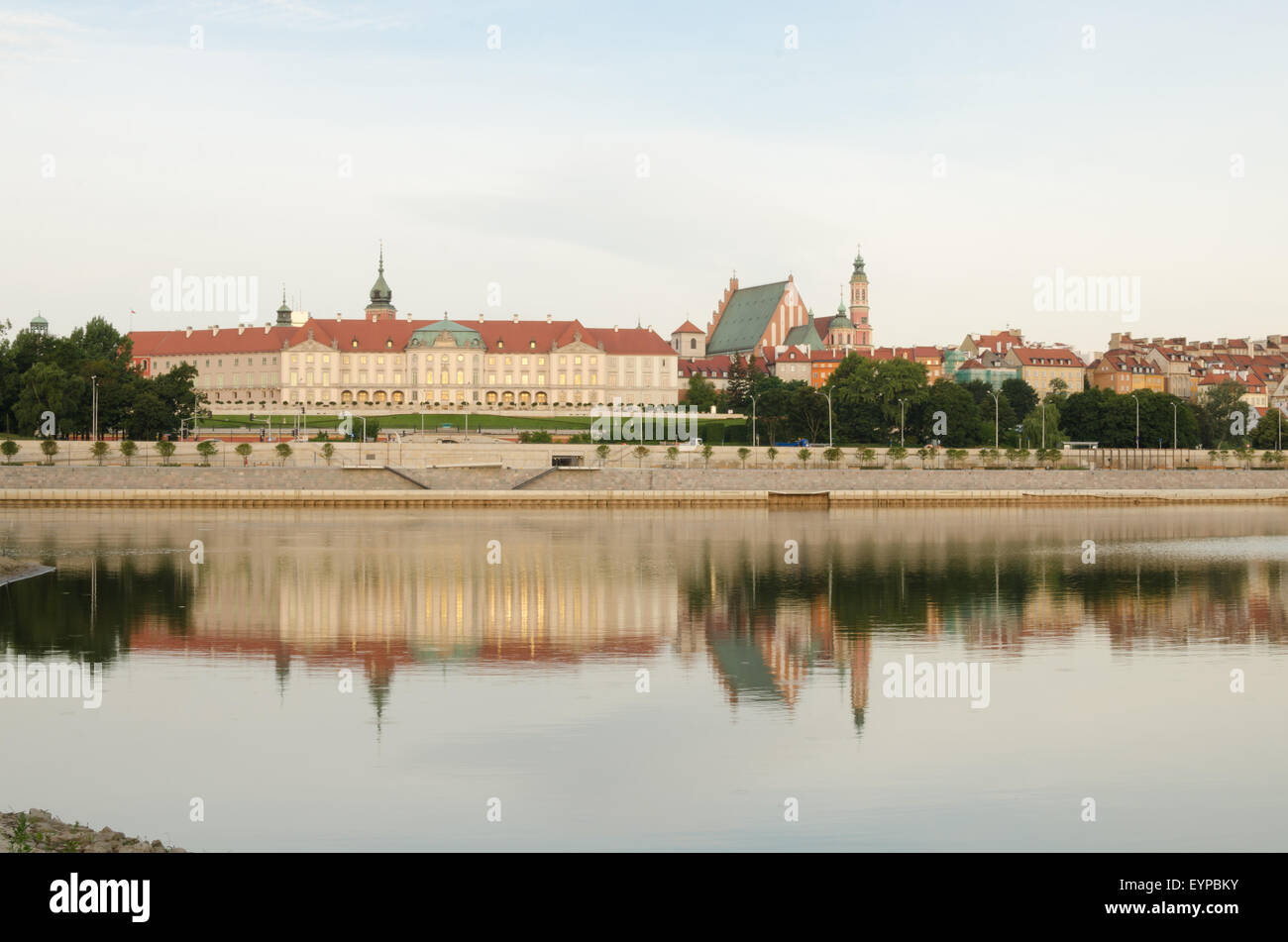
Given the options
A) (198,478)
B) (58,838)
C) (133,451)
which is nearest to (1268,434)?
(198,478)

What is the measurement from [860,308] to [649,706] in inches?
6979

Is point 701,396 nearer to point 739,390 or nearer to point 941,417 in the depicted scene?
point 739,390

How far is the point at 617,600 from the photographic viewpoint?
93.9ft

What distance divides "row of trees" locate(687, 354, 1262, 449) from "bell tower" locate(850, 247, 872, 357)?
2750 inches

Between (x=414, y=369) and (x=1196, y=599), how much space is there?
122 metres

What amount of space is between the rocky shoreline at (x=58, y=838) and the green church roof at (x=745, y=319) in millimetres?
172696

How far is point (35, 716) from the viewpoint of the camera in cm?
1664

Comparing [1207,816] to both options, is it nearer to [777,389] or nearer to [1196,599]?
[1196,599]

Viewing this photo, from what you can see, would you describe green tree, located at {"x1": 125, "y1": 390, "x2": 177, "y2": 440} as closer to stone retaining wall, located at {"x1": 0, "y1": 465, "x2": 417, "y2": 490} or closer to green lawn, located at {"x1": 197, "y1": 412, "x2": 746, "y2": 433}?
stone retaining wall, located at {"x1": 0, "y1": 465, "x2": 417, "y2": 490}

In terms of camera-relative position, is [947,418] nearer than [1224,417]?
Yes

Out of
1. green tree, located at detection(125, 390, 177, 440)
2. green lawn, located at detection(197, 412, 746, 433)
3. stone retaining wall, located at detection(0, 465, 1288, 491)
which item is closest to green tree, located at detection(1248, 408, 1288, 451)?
stone retaining wall, located at detection(0, 465, 1288, 491)

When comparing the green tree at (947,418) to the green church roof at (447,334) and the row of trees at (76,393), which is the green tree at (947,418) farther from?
the green church roof at (447,334)

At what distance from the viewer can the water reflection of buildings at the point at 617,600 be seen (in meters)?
21.8

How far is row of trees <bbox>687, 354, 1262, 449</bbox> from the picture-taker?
94.9 metres
